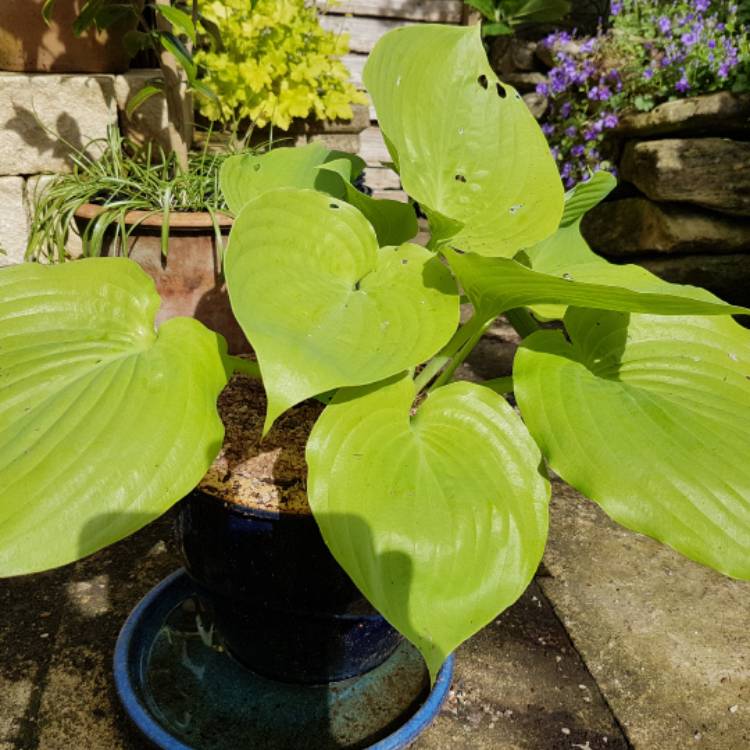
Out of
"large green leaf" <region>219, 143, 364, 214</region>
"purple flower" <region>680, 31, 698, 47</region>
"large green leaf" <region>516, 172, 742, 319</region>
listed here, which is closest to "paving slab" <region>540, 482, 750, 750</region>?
"large green leaf" <region>516, 172, 742, 319</region>

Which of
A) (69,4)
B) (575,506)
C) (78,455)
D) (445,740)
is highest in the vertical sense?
(69,4)

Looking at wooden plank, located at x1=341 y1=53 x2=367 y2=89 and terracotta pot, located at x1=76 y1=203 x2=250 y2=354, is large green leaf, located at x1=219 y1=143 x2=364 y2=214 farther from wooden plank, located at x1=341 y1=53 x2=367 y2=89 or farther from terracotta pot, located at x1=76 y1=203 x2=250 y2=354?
wooden plank, located at x1=341 y1=53 x2=367 y2=89

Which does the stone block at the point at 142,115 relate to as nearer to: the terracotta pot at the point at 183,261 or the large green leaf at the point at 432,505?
the terracotta pot at the point at 183,261

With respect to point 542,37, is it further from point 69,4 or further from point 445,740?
point 445,740

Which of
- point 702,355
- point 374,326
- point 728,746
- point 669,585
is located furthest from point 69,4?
point 728,746

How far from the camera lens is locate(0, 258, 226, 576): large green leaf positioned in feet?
2.32

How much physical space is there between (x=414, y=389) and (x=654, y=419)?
0.30m

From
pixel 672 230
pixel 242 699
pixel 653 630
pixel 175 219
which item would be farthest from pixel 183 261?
pixel 672 230

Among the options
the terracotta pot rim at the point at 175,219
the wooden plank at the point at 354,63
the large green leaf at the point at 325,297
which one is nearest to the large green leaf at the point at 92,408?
the large green leaf at the point at 325,297

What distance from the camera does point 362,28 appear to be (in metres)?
3.86

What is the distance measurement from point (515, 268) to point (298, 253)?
27cm

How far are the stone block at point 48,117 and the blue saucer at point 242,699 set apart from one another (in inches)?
64.3

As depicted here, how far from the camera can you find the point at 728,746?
1139 millimetres

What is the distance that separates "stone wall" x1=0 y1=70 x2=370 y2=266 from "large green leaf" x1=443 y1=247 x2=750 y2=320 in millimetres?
1763
